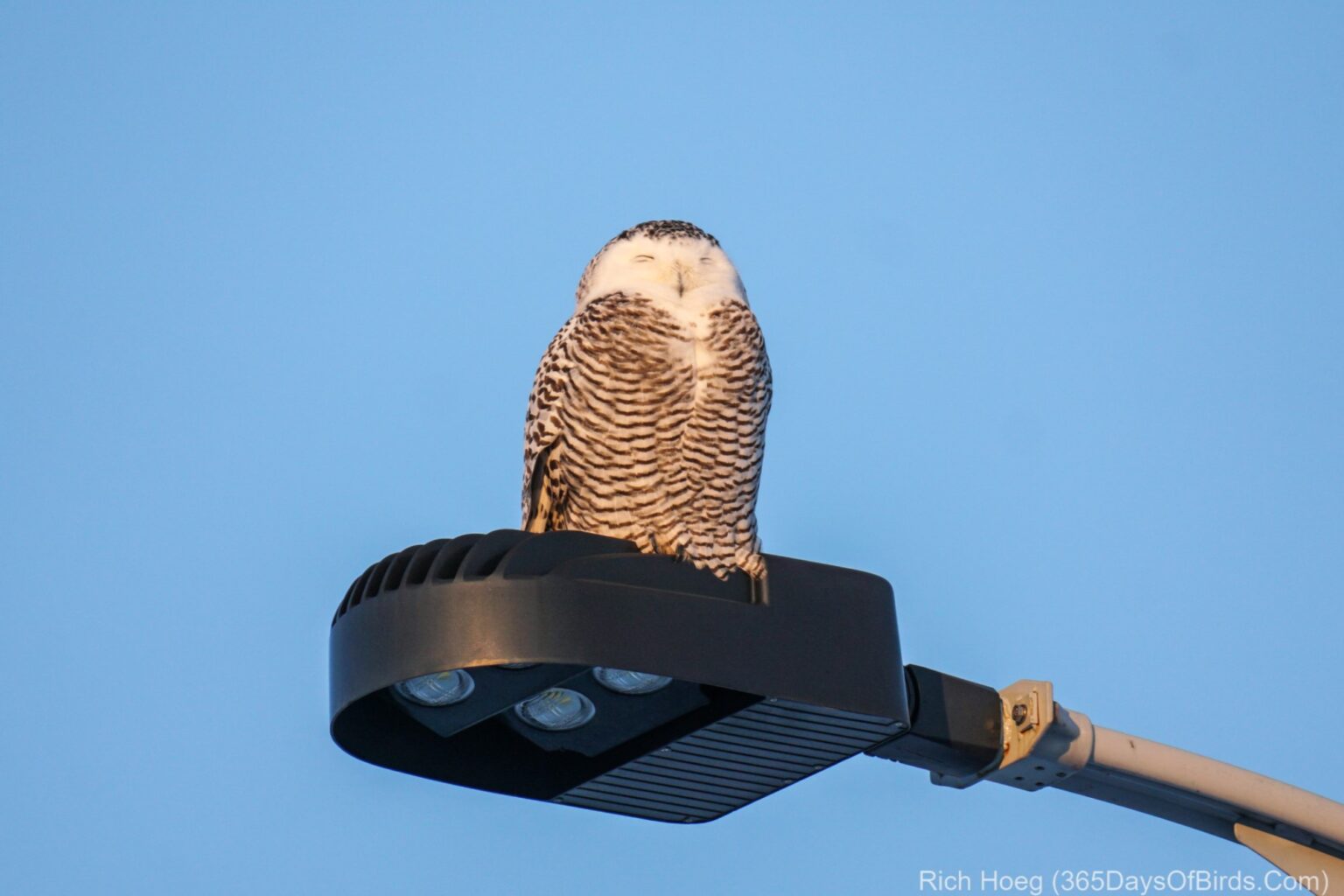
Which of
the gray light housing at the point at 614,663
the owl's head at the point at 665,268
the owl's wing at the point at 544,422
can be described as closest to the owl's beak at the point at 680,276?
the owl's head at the point at 665,268

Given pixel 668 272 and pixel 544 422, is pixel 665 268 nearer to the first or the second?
pixel 668 272

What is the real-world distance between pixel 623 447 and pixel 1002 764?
67.5 inches

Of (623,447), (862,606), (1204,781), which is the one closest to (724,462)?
(623,447)

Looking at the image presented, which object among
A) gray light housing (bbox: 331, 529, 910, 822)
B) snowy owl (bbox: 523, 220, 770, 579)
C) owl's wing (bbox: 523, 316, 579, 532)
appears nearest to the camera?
gray light housing (bbox: 331, 529, 910, 822)

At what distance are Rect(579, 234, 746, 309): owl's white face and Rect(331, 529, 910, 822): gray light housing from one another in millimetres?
1758

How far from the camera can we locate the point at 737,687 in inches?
147

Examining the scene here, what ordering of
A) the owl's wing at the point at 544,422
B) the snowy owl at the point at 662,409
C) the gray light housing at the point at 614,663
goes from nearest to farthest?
the gray light housing at the point at 614,663 < the snowy owl at the point at 662,409 < the owl's wing at the point at 544,422

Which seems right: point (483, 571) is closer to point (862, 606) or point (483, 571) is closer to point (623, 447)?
point (862, 606)

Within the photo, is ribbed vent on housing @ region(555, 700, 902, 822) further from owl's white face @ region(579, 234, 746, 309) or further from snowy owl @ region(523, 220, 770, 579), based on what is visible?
owl's white face @ region(579, 234, 746, 309)

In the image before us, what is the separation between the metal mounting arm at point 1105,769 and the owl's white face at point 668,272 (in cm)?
179

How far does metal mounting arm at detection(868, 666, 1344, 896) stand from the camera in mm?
4082

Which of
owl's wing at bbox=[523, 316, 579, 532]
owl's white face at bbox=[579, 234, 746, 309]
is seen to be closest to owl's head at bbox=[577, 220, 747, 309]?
owl's white face at bbox=[579, 234, 746, 309]

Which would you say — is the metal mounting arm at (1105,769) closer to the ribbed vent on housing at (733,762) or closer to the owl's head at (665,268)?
the ribbed vent on housing at (733,762)

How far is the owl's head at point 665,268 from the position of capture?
5.62 meters
